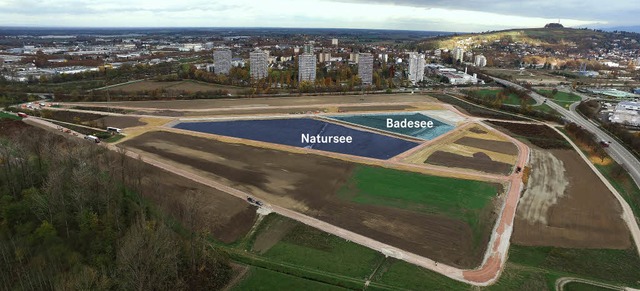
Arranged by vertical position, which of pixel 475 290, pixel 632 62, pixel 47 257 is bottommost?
pixel 475 290

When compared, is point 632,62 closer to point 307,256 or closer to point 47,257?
point 307,256

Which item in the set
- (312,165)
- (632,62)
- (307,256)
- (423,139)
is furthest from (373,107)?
(632,62)

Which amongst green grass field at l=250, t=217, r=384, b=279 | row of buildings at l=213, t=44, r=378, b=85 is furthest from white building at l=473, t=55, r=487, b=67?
green grass field at l=250, t=217, r=384, b=279

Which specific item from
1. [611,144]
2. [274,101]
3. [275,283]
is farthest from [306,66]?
[275,283]

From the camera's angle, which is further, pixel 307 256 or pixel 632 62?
pixel 632 62

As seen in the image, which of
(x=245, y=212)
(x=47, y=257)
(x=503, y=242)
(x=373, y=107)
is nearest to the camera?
(x=47, y=257)

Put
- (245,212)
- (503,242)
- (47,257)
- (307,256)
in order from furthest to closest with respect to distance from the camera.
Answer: (245,212), (503,242), (307,256), (47,257)

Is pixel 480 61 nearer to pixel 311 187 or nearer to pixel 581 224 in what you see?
pixel 581 224
